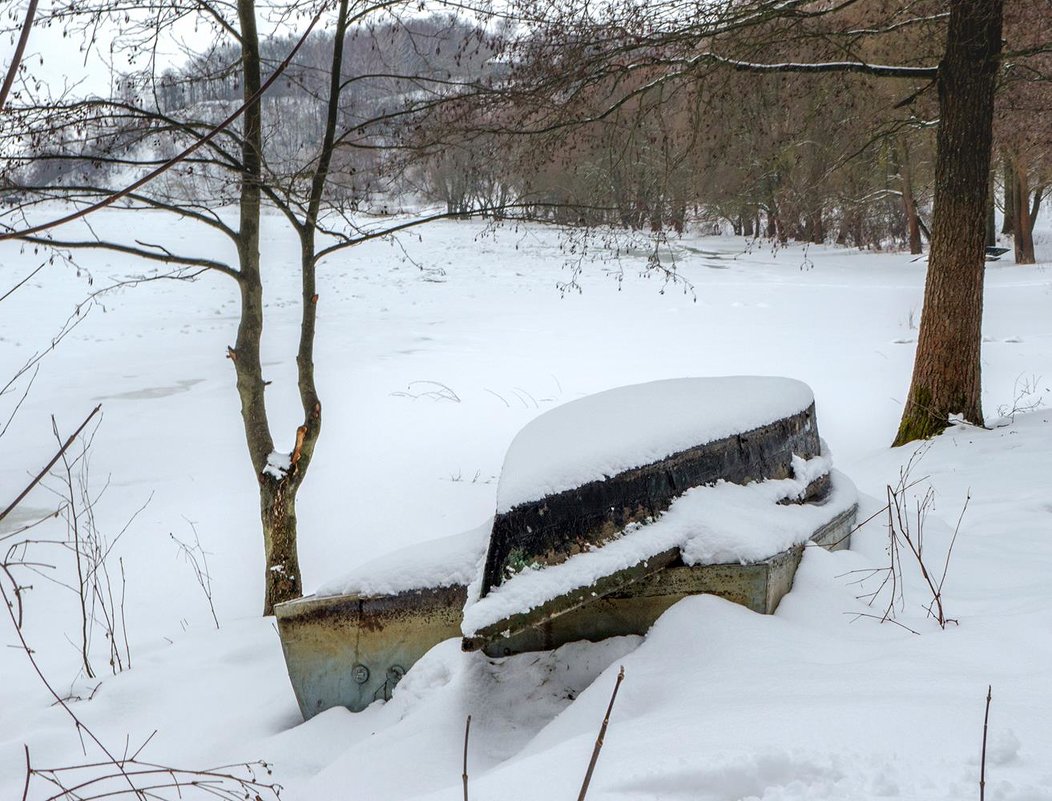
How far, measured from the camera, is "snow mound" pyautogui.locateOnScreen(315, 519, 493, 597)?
9.61 feet

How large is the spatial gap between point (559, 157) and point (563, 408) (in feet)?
15.1

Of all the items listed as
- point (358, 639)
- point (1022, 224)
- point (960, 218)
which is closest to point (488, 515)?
point (358, 639)

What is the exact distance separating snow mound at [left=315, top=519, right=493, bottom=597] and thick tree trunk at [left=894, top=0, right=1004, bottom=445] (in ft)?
18.0

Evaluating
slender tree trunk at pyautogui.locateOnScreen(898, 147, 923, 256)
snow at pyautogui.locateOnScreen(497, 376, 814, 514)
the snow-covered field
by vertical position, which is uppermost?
slender tree trunk at pyautogui.locateOnScreen(898, 147, 923, 256)

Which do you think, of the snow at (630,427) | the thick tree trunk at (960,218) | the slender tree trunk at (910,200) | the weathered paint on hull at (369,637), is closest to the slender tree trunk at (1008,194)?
the slender tree trunk at (910,200)

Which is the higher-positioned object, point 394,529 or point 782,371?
point 782,371

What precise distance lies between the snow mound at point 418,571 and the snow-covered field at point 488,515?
0.96ft

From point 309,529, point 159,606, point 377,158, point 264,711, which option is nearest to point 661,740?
point 264,711

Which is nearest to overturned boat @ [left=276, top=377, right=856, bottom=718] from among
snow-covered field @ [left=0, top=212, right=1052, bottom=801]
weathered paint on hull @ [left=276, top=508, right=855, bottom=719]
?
weathered paint on hull @ [left=276, top=508, right=855, bottom=719]

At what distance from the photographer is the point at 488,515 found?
729 centimetres

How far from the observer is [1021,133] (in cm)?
1367

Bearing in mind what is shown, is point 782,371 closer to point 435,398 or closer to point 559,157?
point 435,398

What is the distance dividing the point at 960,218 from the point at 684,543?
5585 mm

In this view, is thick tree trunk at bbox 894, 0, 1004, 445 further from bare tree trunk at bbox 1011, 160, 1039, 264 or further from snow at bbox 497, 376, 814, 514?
bare tree trunk at bbox 1011, 160, 1039, 264
